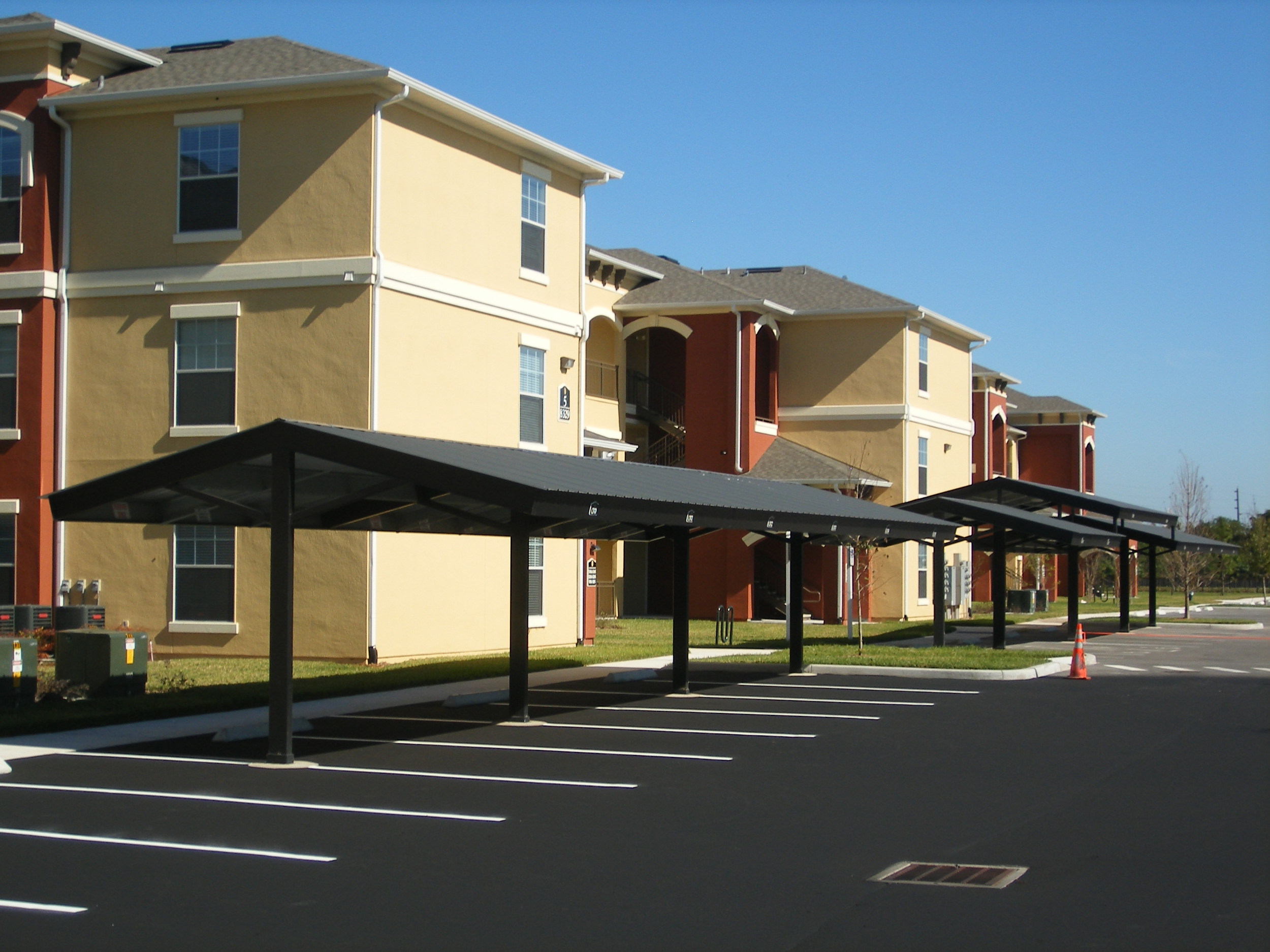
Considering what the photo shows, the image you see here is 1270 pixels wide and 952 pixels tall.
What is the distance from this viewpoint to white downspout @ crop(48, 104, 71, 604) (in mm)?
23781

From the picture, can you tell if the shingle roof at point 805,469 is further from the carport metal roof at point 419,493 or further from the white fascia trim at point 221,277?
the white fascia trim at point 221,277

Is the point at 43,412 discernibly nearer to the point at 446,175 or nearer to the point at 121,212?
the point at 121,212

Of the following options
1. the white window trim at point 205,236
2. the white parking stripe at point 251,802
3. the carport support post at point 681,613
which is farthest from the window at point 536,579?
the white parking stripe at point 251,802

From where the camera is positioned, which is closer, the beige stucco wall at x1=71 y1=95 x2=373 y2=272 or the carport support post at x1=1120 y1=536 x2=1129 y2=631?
the beige stucco wall at x1=71 y1=95 x2=373 y2=272

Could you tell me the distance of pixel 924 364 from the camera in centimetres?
4091

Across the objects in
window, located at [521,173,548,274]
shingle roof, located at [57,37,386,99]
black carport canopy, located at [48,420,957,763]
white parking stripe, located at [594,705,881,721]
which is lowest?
white parking stripe, located at [594,705,881,721]

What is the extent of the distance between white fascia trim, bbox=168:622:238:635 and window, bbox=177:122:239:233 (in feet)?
21.7

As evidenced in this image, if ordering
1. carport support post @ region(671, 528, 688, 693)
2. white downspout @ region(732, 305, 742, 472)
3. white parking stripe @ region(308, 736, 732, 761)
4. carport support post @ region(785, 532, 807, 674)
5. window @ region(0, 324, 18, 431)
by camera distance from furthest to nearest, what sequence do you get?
1. white downspout @ region(732, 305, 742, 472)
2. window @ region(0, 324, 18, 431)
3. carport support post @ region(785, 532, 807, 674)
4. carport support post @ region(671, 528, 688, 693)
5. white parking stripe @ region(308, 736, 732, 761)

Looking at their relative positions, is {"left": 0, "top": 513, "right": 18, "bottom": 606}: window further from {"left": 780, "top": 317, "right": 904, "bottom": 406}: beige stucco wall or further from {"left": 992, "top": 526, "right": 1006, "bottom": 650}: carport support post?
{"left": 780, "top": 317, "right": 904, "bottom": 406}: beige stucco wall

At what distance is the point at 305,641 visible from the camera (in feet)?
73.6

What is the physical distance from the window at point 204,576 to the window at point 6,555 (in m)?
3.05

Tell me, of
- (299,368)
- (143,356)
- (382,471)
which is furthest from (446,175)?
(382,471)

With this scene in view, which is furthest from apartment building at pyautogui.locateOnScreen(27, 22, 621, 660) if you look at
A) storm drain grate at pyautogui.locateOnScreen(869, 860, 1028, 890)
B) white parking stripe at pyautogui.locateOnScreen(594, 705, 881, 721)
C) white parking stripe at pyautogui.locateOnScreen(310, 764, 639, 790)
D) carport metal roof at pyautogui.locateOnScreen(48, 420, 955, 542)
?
storm drain grate at pyautogui.locateOnScreen(869, 860, 1028, 890)

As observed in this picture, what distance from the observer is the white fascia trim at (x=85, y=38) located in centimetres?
2319
